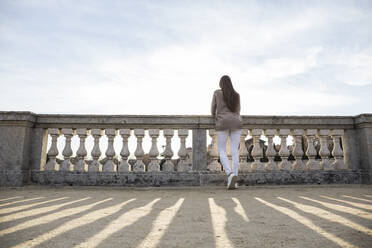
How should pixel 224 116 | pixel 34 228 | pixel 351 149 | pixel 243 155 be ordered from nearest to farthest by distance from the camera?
pixel 34 228
pixel 224 116
pixel 243 155
pixel 351 149

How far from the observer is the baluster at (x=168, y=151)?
475 cm

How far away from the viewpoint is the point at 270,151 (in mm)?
4945

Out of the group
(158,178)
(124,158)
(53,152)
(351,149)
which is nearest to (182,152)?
(158,178)

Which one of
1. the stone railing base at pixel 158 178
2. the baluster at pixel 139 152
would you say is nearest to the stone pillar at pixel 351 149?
the stone railing base at pixel 158 178

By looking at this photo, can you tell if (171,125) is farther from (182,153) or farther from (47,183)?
(47,183)

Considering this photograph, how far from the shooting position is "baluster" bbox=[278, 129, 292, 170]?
4.85 m

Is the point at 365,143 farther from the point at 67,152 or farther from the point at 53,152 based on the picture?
the point at 53,152

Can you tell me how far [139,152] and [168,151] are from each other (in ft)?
1.90

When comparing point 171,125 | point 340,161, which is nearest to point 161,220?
point 171,125

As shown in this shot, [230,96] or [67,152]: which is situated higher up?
[230,96]

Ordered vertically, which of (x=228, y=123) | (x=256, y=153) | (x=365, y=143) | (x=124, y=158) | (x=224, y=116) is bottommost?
(x=124, y=158)

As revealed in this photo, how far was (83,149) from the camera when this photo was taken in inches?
191

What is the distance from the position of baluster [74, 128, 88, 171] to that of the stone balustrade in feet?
0.06

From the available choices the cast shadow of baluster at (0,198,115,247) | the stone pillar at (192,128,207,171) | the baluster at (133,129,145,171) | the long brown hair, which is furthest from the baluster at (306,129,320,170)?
the cast shadow of baluster at (0,198,115,247)
